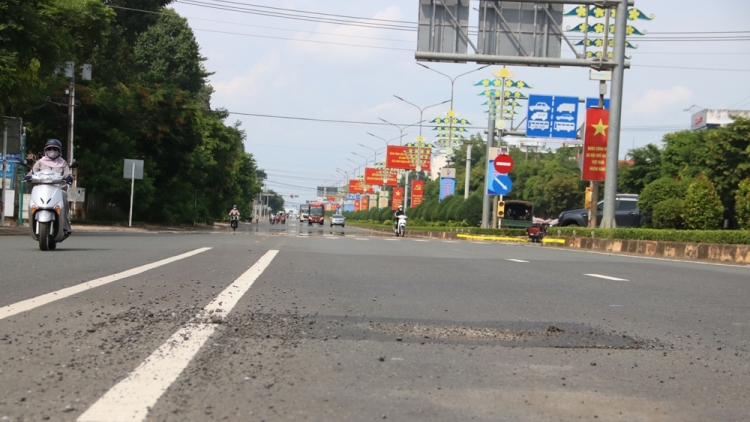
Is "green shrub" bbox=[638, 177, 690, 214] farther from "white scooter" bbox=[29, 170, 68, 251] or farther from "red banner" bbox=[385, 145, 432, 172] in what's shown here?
"red banner" bbox=[385, 145, 432, 172]

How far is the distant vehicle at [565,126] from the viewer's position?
160 feet

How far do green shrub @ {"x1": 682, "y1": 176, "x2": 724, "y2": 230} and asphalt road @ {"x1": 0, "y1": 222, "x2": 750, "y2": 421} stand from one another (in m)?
30.0

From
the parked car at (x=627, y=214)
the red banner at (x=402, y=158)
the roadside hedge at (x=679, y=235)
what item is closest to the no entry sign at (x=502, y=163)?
the parked car at (x=627, y=214)

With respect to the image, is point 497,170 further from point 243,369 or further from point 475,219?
point 243,369

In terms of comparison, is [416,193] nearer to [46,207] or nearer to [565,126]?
[565,126]

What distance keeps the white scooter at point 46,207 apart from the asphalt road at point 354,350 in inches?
132

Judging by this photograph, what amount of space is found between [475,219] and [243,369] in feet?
196

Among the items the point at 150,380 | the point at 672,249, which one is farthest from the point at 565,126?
the point at 150,380

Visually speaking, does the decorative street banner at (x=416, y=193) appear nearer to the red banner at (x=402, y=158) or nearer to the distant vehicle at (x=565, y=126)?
the red banner at (x=402, y=158)

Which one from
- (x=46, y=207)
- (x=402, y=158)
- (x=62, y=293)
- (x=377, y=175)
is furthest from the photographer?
(x=377, y=175)

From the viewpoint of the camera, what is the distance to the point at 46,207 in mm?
13820

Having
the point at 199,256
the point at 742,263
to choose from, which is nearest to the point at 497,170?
the point at 742,263

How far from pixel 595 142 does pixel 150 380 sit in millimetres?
29778

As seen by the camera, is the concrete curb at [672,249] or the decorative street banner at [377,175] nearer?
the concrete curb at [672,249]
